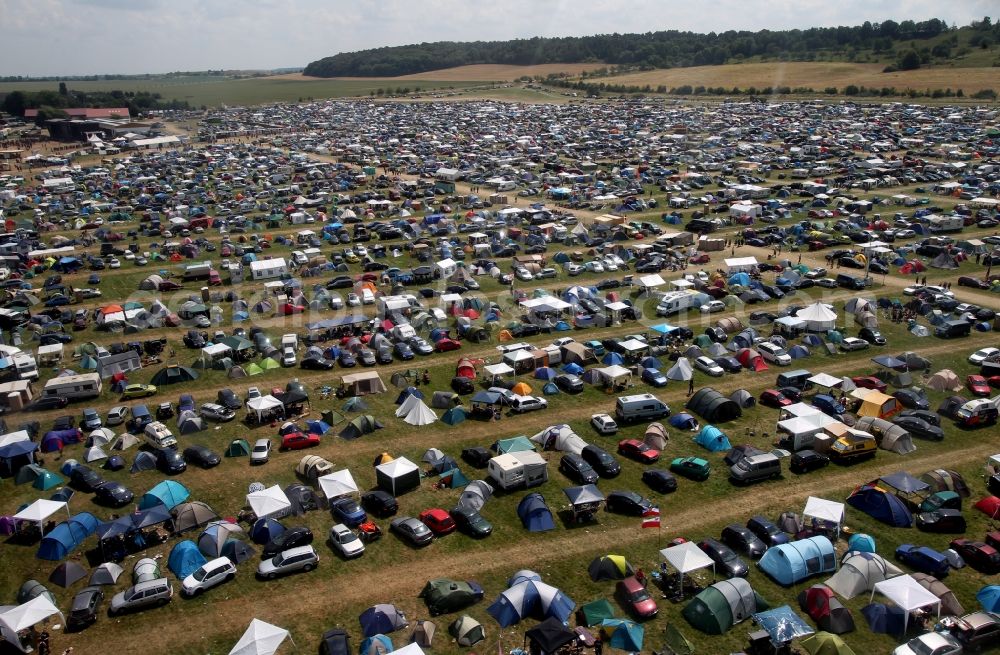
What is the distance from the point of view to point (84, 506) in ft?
74.7

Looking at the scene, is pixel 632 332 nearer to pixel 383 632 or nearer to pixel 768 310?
pixel 768 310

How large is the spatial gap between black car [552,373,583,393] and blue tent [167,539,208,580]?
16090 mm

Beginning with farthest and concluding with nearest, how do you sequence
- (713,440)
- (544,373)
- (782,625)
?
(544,373) → (713,440) → (782,625)

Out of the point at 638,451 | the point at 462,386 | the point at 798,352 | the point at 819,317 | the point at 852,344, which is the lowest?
the point at 638,451

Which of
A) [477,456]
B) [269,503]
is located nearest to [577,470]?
[477,456]

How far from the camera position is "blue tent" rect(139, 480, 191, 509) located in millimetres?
21969

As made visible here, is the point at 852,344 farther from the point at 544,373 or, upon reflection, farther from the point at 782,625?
the point at 782,625

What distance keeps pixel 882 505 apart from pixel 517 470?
11.3 meters

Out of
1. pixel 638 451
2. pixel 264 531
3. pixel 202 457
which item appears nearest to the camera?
pixel 264 531

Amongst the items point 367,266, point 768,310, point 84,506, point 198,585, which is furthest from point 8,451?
point 768,310

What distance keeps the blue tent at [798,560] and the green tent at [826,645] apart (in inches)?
97.1

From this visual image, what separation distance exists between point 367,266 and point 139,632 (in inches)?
1318

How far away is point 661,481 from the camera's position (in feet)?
74.2

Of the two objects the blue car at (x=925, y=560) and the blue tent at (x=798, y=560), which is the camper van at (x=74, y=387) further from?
the blue car at (x=925, y=560)
